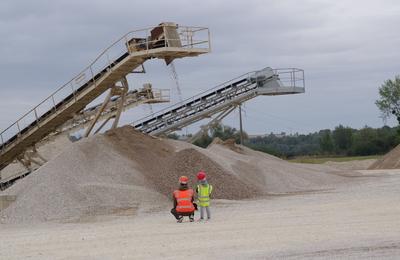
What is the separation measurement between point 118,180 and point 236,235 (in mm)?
10834

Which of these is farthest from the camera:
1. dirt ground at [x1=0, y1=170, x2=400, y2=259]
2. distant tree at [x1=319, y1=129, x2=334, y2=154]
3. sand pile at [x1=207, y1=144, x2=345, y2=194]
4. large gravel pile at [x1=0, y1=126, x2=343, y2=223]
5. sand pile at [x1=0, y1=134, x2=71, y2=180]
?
distant tree at [x1=319, y1=129, x2=334, y2=154]

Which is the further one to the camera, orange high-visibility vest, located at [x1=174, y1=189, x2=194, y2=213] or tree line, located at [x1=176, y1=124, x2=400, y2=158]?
tree line, located at [x1=176, y1=124, x2=400, y2=158]

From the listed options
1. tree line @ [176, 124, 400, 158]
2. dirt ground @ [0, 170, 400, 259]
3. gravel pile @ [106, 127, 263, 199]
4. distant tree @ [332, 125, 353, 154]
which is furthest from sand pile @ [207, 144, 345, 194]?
distant tree @ [332, 125, 353, 154]

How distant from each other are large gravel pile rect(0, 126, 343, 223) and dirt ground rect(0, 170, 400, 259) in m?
1.30

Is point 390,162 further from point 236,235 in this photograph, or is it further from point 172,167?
point 236,235

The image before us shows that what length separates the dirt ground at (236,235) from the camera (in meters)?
11.7

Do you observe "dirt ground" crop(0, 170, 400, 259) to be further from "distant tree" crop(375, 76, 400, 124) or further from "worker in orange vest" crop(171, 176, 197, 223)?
"distant tree" crop(375, 76, 400, 124)

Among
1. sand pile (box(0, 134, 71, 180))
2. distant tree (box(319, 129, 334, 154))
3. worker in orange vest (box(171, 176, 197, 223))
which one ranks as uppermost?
distant tree (box(319, 129, 334, 154))

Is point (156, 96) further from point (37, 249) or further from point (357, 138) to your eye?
point (357, 138)

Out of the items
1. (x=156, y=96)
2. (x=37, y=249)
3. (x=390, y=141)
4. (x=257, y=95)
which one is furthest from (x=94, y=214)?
(x=390, y=141)

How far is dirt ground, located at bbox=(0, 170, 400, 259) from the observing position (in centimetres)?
1173

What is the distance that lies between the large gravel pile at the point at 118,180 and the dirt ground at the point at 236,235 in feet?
4.28

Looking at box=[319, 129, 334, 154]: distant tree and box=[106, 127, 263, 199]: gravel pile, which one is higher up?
box=[319, 129, 334, 154]: distant tree

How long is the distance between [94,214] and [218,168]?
5797mm
